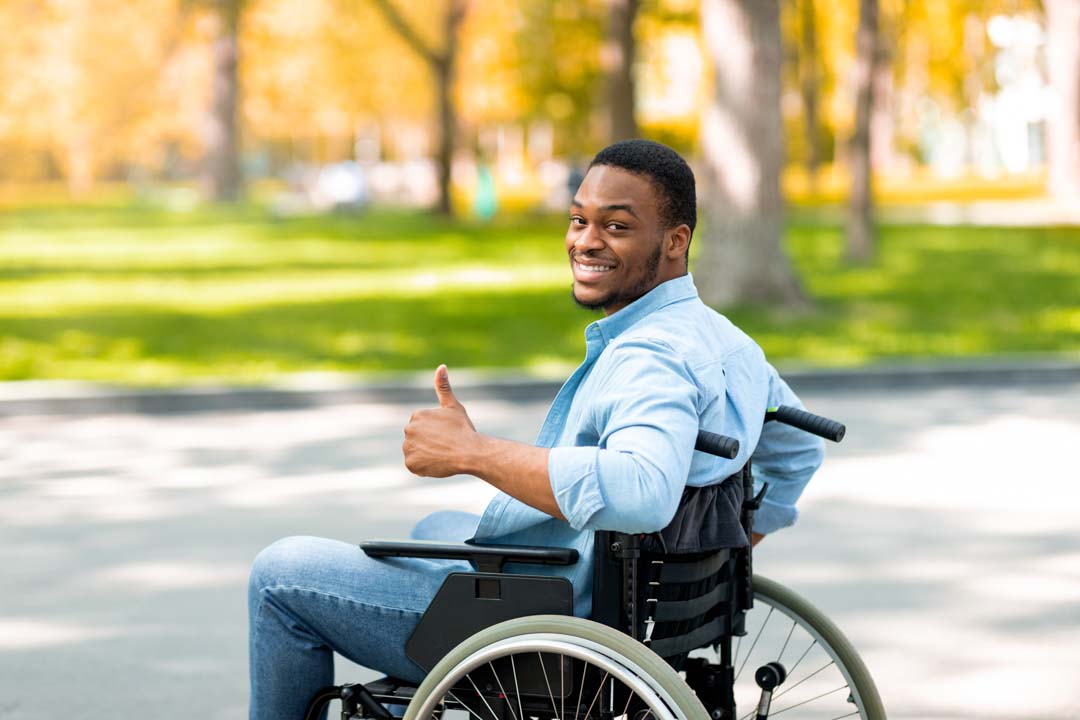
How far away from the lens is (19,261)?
24.6 meters

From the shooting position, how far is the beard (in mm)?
3109

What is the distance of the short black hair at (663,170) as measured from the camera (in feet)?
10.0

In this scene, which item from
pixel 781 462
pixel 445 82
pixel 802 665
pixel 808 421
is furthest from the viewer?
pixel 445 82

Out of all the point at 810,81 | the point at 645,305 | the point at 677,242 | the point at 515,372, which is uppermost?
the point at 810,81

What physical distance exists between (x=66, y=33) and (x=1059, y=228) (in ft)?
119

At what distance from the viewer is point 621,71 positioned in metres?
25.0

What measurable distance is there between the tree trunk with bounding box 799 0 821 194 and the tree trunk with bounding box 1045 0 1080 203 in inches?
228

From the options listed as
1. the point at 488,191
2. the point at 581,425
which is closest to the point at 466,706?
the point at 581,425

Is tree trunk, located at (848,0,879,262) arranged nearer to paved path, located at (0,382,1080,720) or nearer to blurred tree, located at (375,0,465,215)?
paved path, located at (0,382,1080,720)

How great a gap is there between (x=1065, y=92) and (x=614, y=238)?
96.3 feet

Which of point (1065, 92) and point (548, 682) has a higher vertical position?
point (1065, 92)

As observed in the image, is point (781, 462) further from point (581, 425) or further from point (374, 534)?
point (374, 534)

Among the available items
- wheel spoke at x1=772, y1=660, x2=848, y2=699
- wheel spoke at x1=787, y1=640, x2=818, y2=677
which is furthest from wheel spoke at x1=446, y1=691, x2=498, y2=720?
wheel spoke at x1=787, y1=640, x2=818, y2=677

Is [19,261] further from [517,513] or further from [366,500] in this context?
[517,513]
